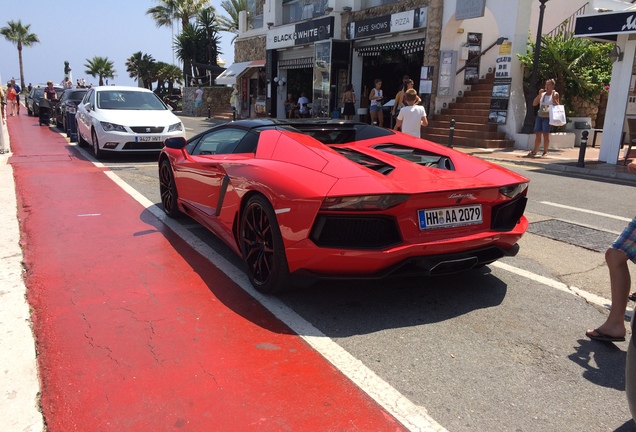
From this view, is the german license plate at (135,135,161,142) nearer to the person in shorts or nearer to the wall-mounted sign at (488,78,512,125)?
the person in shorts

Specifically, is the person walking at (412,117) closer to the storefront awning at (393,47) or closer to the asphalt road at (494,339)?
the asphalt road at (494,339)

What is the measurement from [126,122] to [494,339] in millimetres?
9723

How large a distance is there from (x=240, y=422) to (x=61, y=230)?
161 inches

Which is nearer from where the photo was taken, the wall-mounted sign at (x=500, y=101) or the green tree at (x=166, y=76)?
the wall-mounted sign at (x=500, y=101)

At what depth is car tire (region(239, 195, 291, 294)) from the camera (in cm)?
362

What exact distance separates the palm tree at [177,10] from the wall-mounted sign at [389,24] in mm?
35363

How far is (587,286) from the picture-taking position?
431 centimetres

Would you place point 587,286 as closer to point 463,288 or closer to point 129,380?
point 463,288

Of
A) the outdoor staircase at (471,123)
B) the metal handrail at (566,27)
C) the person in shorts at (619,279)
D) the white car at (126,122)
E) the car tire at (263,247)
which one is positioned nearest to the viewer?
the person in shorts at (619,279)

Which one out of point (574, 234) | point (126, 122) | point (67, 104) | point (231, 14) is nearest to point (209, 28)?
point (231, 14)

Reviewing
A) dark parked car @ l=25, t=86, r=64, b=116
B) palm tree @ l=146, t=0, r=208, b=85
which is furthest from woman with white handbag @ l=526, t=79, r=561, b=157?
palm tree @ l=146, t=0, r=208, b=85

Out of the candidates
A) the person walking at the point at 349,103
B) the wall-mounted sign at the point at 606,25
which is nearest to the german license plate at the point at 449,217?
the wall-mounted sign at the point at 606,25

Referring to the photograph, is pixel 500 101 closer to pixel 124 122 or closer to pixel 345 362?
pixel 124 122

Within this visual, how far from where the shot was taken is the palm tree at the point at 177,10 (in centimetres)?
5303
